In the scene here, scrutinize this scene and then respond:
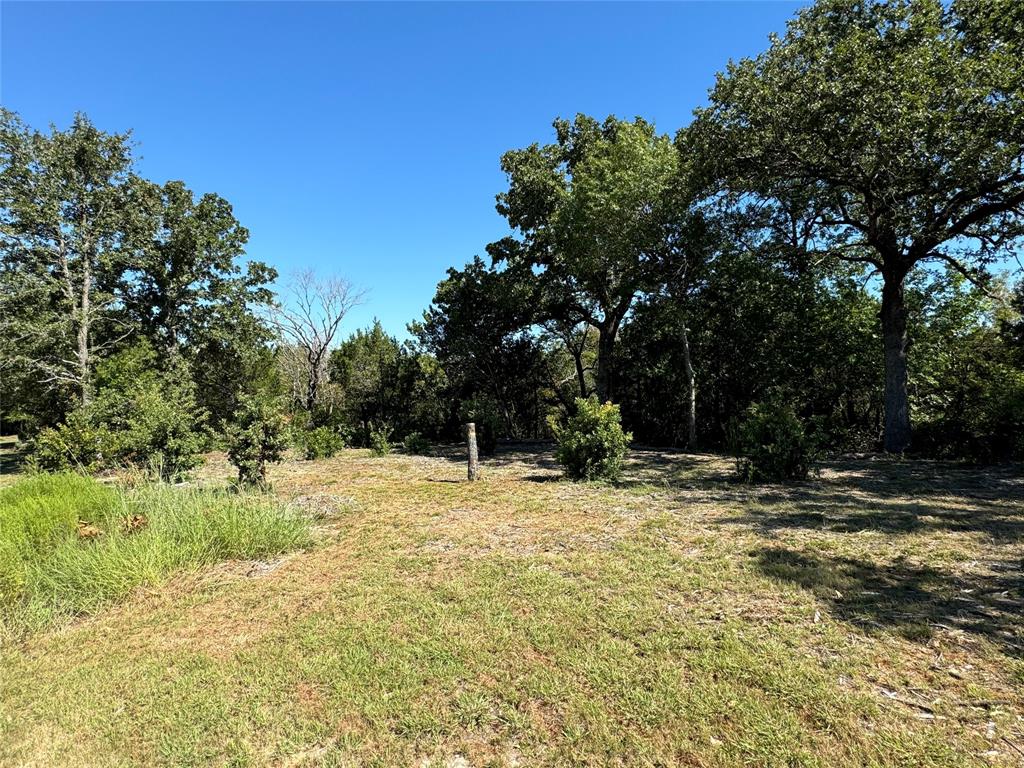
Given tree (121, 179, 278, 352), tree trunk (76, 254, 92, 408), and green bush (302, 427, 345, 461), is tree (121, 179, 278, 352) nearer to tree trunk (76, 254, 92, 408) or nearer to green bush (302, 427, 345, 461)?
tree trunk (76, 254, 92, 408)

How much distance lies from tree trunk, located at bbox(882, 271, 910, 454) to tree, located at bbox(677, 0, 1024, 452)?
22 millimetres

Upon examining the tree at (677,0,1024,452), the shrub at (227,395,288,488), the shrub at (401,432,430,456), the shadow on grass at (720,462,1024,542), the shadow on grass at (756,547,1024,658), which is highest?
the tree at (677,0,1024,452)

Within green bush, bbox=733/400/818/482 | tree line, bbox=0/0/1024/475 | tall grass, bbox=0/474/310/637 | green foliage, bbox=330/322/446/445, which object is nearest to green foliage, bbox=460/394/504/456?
tree line, bbox=0/0/1024/475

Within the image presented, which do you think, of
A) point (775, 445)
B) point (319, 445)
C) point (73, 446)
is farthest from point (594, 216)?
point (73, 446)

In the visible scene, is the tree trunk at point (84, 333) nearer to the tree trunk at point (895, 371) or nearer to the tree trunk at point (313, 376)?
the tree trunk at point (313, 376)

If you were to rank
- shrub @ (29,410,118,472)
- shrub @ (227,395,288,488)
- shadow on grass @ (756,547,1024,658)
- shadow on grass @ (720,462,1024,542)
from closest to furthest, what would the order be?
shadow on grass @ (756,547,1024,658)
shadow on grass @ (720,462,1024,542)
shrub @ (227,395,288,488)
shrub @ (29,410,118,472)

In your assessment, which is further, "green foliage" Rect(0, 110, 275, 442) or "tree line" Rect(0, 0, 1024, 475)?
"green foliage" Rect(0, 110, 275, 442)

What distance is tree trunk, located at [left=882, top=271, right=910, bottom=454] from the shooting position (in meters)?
9.76

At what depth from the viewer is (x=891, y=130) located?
284 inches

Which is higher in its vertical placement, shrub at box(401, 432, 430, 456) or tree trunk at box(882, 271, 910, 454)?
tree trunk at box(882, 271, 910, 454)

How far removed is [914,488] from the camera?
638 centimetres

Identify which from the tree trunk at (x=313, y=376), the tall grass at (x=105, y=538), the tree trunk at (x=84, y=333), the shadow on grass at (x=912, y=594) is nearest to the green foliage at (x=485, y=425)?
the tree trunk at (x=313, y=376)

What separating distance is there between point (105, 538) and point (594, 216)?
980cm

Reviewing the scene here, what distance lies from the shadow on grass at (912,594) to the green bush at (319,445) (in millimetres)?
11463
